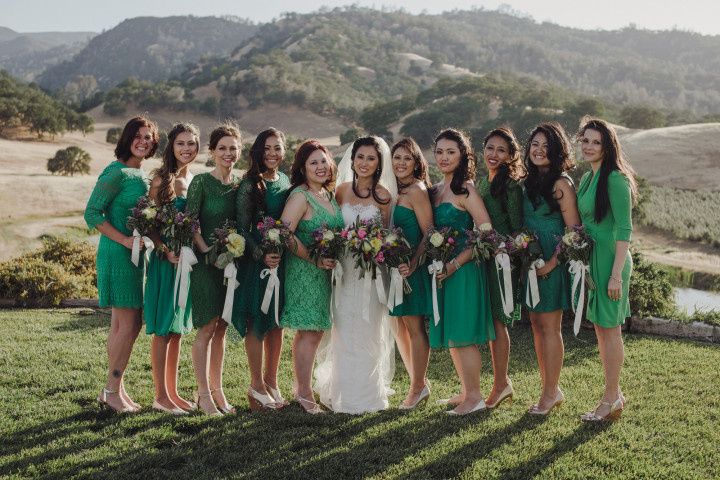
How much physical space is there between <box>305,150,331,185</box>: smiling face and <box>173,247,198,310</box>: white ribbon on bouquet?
1154mm

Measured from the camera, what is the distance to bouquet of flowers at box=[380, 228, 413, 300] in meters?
5.54

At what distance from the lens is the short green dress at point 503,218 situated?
5.74m

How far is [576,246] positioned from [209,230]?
2880 mm

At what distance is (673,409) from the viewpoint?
591cm

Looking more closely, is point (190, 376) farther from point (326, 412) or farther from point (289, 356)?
point (326, 412)

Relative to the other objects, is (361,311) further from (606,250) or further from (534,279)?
(606,250)

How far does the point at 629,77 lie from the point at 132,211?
6027 inches

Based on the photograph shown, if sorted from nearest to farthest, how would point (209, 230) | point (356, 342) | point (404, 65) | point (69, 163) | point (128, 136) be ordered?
1. point (209, 230)
2. point (128, 136)
3. point (356, 342)
4. point (69, 163)
5. point (404, 65)

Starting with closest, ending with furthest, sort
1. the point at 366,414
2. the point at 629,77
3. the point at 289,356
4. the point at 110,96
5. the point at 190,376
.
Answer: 1. the point at 366,414
2. the point at 190,376
3. the point at 289,356
4. the point at 110,96
5. the point at 629,77

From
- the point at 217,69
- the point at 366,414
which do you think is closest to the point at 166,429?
the point at 366,414

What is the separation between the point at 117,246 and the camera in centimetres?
577

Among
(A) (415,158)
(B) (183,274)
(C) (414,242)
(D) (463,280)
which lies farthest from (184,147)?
(D) (463,280)

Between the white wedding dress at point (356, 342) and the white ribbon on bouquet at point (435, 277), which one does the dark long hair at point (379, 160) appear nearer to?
the white wedding dress at point (356, 342)

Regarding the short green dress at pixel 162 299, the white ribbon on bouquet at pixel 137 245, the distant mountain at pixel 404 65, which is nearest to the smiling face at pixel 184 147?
the short green dress at pixel 162 299
